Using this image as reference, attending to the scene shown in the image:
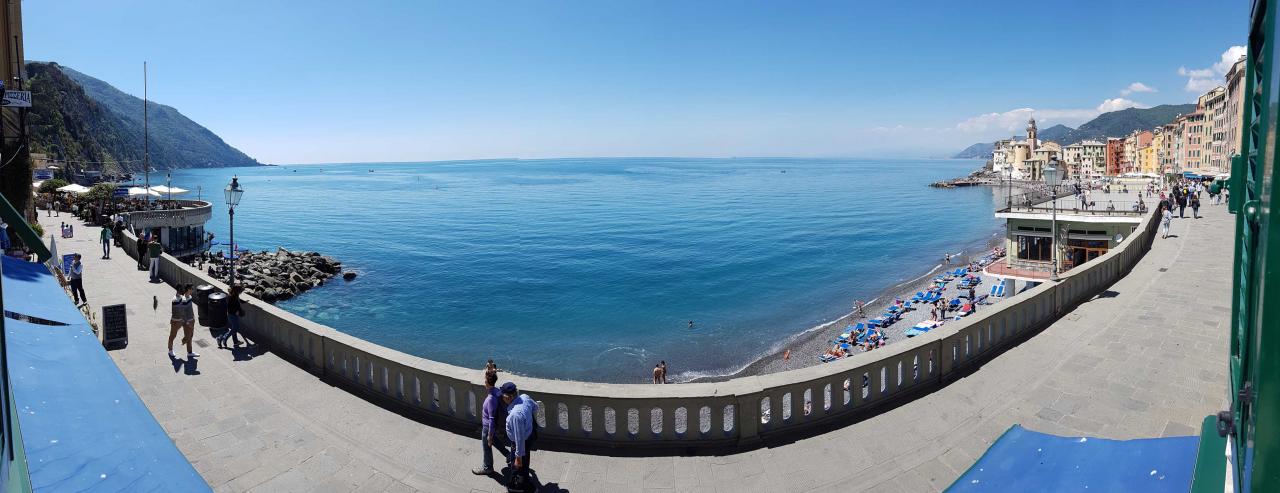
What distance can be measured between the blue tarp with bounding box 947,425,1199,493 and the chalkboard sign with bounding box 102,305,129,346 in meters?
13.6

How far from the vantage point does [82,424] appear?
498cm

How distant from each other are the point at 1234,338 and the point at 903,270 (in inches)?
2121

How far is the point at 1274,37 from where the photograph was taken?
74.4 inches

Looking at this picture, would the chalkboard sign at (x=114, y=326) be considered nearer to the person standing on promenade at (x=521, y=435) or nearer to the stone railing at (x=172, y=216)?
the person standing on promenade at (x=521, y=435)

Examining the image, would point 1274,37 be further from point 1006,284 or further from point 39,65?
point 39,65

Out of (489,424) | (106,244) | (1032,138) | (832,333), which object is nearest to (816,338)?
(832,333)

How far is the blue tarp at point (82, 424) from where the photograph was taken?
445 centimetres

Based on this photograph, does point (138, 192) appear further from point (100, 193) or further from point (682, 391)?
point (682, 391)

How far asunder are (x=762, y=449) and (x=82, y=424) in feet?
20.0

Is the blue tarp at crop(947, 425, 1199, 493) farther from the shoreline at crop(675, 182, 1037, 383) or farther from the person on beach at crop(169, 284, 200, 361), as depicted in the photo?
the shoreline at crop(675, 182, 1037, 383)

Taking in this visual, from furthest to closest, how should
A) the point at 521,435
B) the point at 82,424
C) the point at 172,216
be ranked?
the point at 172,216 < the point at 521,435 < the point at 82,424

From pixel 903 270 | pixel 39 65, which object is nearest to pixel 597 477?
pixel 903 270

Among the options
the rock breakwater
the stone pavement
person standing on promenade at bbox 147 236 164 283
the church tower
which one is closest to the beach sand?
the stone pavement

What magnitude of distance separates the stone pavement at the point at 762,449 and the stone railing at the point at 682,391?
22 cm
